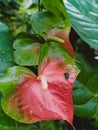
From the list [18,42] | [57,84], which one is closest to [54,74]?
[57,84]

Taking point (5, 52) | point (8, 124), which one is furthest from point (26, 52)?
point (8, 124)

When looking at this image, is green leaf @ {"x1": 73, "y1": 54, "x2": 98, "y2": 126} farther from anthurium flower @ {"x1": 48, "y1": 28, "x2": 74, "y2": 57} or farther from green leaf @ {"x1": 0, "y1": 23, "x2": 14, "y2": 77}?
green leaf @ {"x1": 0, "y1": 23, "x2": 14, "y2": 77}

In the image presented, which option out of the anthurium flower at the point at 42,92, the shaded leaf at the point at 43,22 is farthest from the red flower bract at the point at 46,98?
the shaded leaf at the point at 43,22

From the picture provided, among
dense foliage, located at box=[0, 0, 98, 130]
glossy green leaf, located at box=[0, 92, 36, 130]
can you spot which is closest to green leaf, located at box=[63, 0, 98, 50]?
dense foliage, located at box=[0, 0, 98, 130]

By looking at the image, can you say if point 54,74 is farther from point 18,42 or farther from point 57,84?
point 18,42

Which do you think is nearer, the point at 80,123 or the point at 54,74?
the point at 54,74

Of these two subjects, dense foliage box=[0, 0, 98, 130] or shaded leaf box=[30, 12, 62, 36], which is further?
shaded leaf box=[30, 12, 62, 36]
